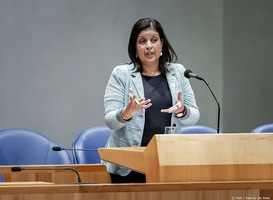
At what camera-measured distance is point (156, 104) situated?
231 cm

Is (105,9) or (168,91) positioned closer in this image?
(168,91)

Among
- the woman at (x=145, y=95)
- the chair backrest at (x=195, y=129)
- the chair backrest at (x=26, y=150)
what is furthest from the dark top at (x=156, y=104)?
the chair backrest at (x=195, y=129)

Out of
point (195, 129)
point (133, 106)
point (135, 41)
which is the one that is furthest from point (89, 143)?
point (133, 106)

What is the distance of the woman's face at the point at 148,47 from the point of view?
94.8 inches

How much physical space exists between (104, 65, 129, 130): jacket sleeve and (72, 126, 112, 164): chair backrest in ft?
2.65

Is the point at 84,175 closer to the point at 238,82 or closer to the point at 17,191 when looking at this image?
the point at 17,191

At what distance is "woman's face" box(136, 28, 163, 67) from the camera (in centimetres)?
241

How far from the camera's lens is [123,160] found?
171cm

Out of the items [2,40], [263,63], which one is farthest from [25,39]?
[263,63]

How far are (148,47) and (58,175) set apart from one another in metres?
0.82

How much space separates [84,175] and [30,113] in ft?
5.29

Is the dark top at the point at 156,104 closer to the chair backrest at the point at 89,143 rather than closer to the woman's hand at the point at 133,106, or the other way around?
the woman's hand at the point at 133,106

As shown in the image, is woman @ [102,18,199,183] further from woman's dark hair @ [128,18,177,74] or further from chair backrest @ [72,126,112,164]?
chair backrest @ [72,126,112,164]

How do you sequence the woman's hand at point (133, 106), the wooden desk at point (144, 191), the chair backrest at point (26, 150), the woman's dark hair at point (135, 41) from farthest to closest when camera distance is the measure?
the chair backrest at point (26, 150)
the woman's dark hair at point (135, 41)
the woman's hand at point (133, 106)
the wooden desk at point (144, 191)
